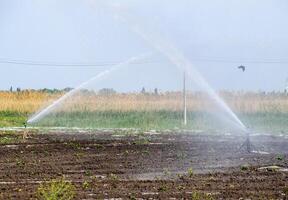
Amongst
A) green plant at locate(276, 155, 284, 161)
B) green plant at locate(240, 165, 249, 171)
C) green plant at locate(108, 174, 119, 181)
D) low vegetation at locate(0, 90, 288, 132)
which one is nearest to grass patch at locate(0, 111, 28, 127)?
low vegetation at locate(0, 90, 288, 132)

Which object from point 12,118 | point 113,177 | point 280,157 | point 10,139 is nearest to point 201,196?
point 113,177

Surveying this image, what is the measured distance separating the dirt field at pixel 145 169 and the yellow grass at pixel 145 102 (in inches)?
641

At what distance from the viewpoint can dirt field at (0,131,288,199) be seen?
36.7 feet

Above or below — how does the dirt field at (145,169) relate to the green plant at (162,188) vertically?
above

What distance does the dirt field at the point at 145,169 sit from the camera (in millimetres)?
11195

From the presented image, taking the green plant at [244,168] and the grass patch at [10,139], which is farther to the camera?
the grass patch at [10,139]

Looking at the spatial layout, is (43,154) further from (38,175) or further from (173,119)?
(173,119)

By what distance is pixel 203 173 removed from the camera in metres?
13.9

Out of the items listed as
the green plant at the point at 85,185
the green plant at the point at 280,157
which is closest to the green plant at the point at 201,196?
the green plant at the point at 85,185

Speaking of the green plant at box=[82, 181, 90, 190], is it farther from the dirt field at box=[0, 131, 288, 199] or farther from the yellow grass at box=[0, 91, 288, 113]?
the yellow grass at box=[0, 91, 288, 113]

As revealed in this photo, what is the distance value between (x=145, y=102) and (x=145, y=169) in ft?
84.3

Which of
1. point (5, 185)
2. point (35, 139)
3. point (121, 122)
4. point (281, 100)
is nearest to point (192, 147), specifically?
point (35, 139)

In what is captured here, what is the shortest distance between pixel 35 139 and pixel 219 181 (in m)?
12.4

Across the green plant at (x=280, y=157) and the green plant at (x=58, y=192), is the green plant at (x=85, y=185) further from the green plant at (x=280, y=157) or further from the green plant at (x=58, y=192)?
the green plant at (x=280, y=157)
